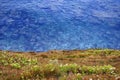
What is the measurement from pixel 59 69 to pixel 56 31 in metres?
32.8

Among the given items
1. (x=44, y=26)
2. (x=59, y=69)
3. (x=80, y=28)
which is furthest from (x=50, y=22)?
(x=59, y=69)

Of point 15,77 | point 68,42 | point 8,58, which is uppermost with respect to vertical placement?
point 15,77

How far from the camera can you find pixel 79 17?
50.0 m

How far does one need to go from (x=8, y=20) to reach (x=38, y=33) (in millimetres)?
5690

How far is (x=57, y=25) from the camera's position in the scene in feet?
154

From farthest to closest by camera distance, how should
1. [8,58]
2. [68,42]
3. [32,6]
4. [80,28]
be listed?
[32,6], [80,28], [68,42], [8,58]

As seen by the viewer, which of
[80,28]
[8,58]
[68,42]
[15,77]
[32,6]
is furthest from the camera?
[32,6]

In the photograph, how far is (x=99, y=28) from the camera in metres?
48.2

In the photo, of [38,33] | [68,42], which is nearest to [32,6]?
[38,33]

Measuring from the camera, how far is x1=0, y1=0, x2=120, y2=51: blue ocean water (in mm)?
43781

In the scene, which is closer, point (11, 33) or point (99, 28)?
point (11, 33)

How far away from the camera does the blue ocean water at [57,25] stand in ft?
144

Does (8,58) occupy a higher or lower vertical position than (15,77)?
lower

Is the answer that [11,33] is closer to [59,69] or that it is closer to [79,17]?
[79,17]
